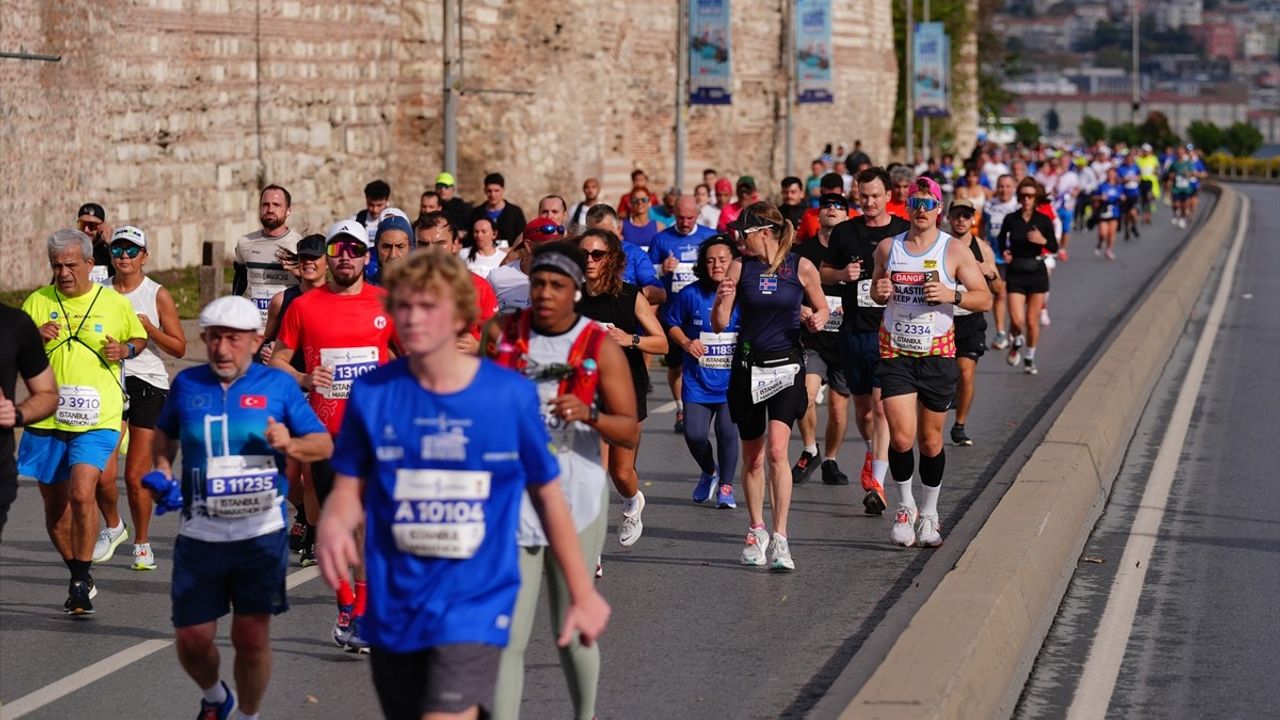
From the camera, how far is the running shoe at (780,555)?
980cm

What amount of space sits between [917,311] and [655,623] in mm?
2430

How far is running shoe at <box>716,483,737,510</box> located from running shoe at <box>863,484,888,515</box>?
75cm

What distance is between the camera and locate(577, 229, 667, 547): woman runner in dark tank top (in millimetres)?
9219

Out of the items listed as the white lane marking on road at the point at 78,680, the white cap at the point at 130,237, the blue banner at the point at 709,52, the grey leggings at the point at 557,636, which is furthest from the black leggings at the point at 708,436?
the blue banner at the point at 709,52

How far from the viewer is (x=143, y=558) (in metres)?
10.1

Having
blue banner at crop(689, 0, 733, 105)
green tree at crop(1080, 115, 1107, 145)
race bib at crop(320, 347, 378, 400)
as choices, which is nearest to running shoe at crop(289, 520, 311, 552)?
race bib at crop(320, 347, 378, 400)

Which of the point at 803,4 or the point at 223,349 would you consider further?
the point at 803,4

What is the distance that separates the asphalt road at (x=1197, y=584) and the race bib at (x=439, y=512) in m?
2.90

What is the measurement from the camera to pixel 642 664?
8023mm

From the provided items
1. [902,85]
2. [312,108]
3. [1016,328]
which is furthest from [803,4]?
[902,85]

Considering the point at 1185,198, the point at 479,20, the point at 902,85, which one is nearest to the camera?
the point at 479,20

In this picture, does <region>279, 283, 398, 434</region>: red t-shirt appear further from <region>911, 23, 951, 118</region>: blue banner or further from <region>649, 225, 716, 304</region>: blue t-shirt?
<region>911, 23, 951, 118</region>: blue banner

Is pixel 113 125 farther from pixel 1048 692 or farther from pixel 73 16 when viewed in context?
pixel 1048 692

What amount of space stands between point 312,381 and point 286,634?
1072mm
